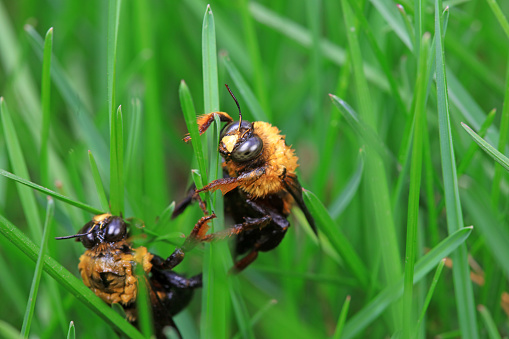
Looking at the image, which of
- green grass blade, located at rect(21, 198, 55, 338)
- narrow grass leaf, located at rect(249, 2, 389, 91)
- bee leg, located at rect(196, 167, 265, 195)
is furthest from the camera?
narrow grass leaf, located at rect(249, 2, 389, 91)

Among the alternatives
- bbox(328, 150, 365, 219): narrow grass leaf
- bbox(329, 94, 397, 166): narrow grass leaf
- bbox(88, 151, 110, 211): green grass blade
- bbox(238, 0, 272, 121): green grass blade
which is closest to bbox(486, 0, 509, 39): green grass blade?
bbox(329, 94, 397, 166): narrow grass leaf

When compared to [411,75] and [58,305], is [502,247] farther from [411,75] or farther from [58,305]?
[58,305]

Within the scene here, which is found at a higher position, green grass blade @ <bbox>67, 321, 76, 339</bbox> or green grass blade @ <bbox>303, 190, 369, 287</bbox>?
green grass blade @ <bbox>67, 321, 76, 339</bbox>

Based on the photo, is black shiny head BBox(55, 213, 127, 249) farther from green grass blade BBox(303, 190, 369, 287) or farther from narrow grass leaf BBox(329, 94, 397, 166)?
narrow grass leaf BBox(329, 94, 397, 166)

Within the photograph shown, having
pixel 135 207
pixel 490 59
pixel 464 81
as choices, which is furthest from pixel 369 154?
pixel 490 59

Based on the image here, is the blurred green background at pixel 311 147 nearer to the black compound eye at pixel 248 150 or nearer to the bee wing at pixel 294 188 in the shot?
the bee wing at pixel 294 188
